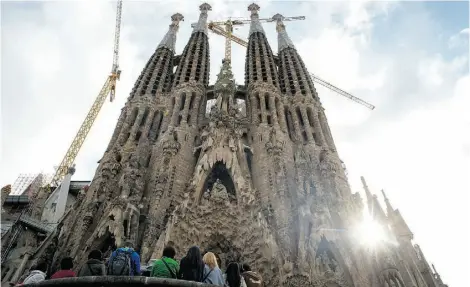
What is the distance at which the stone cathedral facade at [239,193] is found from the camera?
14.2 m

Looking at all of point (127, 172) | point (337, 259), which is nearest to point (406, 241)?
point (337, 259)

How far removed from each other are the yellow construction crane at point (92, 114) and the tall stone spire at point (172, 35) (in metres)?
13.5

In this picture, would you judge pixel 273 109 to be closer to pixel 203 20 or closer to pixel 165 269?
pixel 203 20

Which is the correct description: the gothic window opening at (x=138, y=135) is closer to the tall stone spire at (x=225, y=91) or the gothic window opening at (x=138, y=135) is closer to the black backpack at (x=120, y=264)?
the tall stone spire at (x=225, y=91)

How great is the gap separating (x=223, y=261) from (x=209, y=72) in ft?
56.7

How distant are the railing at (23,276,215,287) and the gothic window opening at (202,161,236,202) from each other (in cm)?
1074

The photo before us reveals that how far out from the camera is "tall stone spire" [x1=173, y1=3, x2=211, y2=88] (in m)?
26.0

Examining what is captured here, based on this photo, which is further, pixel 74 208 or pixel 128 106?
pixel 128 106

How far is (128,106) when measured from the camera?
23422 millimetres

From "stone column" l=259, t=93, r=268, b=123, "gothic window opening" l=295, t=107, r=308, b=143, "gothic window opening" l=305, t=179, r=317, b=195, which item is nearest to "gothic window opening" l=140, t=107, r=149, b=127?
"stone column" l=259, t=93, r=268, b=123

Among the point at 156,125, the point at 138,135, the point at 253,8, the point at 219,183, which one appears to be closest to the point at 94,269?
the point at 219,183

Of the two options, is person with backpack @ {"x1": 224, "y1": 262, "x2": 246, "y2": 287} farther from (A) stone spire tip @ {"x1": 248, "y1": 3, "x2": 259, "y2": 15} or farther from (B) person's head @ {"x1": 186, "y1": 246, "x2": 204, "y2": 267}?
(A) stone spire tip @ {"x1": 248, "y1": 3, "x2": 259, "y2": 15}

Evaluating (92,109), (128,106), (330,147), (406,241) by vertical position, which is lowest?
(406,241)

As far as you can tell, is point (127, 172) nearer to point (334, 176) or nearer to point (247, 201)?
point (247, 201)
